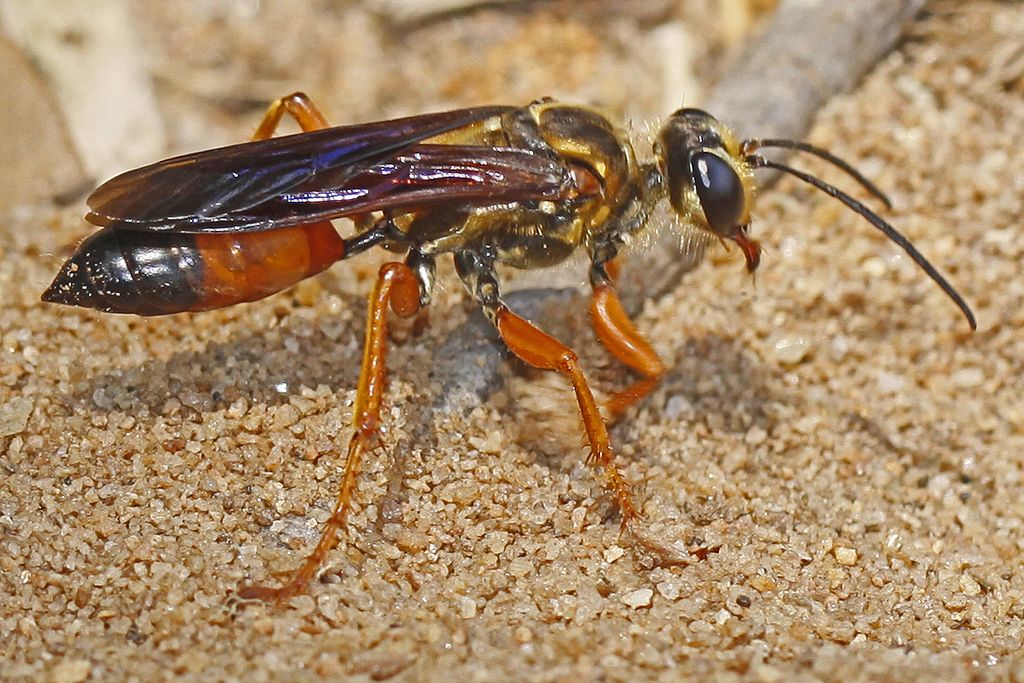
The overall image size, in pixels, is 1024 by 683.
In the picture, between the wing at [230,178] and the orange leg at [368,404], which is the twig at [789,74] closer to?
the orange leg at [368,404]

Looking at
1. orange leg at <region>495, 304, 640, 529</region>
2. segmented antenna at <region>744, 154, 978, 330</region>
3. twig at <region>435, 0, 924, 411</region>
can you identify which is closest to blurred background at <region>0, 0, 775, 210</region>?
twig at <region>435, 0, 924, 411</region>

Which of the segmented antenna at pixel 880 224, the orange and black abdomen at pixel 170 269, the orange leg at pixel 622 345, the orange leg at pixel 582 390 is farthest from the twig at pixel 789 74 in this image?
the orange and black abdomen at pixel 170 269

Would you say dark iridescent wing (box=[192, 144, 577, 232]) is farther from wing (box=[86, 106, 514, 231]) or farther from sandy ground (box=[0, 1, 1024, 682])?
sandy ground (box=[0, 1, 1024, 682])

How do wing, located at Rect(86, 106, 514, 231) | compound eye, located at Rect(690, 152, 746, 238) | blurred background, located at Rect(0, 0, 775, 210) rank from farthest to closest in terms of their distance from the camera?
1. blurred background, located at Rect(0, 0, 775, 210)
2. compound eye, located at Rect(690, 152, 746, 238)
3. wing, located at Rect(86, 106, 514, 231)

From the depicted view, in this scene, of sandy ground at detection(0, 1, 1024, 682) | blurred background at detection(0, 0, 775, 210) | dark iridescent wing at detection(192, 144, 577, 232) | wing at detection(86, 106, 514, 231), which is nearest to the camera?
sandy ground at detection(0, 1, 1024, 682)

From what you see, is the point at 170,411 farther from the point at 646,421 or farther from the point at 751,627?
the point at 751,627

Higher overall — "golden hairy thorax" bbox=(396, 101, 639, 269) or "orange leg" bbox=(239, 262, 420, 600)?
"golden hairy thorax" bbox=(396, 101, 639, 269)

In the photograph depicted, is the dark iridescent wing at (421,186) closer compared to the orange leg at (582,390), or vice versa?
the dark iridescent wing at (421,186)

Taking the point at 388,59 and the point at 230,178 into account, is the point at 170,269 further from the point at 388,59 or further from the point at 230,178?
the point at 388,59
